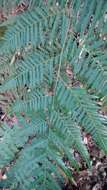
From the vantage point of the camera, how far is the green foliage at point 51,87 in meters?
0.97

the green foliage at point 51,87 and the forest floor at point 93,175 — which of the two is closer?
the green foliage at point 51,87

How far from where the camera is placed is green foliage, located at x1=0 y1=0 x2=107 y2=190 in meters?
0.97

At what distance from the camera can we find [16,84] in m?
1.10

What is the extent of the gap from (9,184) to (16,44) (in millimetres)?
431

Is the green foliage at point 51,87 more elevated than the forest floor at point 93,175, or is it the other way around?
the green foliage at point 51,87

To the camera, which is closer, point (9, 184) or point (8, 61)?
point (9, 184)

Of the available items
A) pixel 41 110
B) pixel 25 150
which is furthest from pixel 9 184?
pixel 41 110

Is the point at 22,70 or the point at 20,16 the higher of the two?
the point at 20,16

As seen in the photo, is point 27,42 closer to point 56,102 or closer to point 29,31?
point 29,31

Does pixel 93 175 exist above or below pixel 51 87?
below

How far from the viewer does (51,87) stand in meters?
A: 1.09

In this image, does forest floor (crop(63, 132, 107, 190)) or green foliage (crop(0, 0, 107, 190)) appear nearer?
green foliage (crop(0, 0, 107, 190))

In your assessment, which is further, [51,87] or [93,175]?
[93,175]

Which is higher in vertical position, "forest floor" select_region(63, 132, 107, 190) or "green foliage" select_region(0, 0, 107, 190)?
"green foliage" select_region(0, 0, 107, 190)
